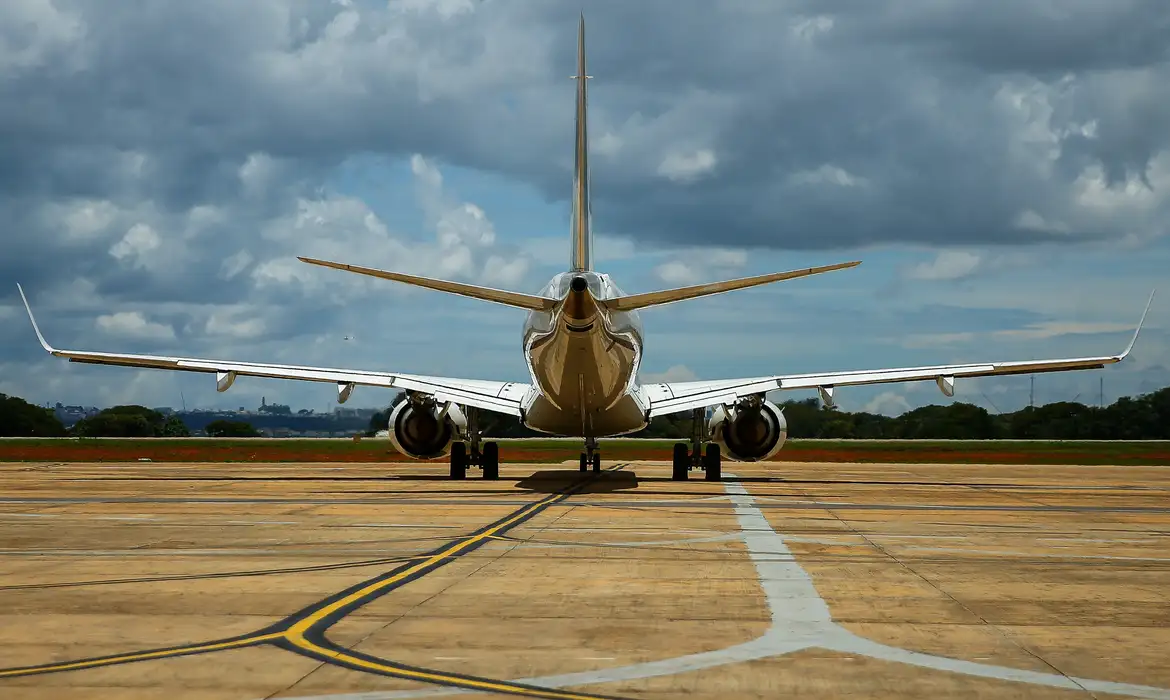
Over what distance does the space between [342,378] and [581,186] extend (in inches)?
385

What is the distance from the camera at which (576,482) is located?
35188mm

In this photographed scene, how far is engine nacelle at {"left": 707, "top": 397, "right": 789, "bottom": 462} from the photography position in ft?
118

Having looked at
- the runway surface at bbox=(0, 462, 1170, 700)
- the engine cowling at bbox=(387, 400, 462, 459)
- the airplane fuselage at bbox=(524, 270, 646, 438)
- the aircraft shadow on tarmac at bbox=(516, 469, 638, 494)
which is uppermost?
the airplane fuselage at bbox=(524, 270, 646, 438)

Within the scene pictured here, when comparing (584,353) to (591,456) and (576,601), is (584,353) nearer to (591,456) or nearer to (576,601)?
(591,456)

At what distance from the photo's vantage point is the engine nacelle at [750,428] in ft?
118

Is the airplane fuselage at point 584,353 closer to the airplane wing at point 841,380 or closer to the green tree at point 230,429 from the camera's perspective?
the airplane wing at point 841,380

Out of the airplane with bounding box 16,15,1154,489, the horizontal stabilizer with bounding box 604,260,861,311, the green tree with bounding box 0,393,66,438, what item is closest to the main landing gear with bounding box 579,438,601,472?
the airplane with bounding box 16,15,1154,489

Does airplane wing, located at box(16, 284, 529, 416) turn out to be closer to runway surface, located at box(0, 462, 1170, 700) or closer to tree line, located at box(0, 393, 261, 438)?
runway surface, located at box(0, 462, 1170, 700)

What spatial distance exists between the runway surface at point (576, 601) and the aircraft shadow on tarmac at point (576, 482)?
22.4ft

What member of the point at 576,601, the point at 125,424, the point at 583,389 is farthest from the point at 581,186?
the point at 125,424

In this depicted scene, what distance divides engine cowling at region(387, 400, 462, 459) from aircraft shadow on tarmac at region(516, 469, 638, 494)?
2707mm

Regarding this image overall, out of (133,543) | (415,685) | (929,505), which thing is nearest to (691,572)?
(415,685)

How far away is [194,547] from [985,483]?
2799 centimetres

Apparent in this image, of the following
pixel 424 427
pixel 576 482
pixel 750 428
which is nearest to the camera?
pixel 576 482
